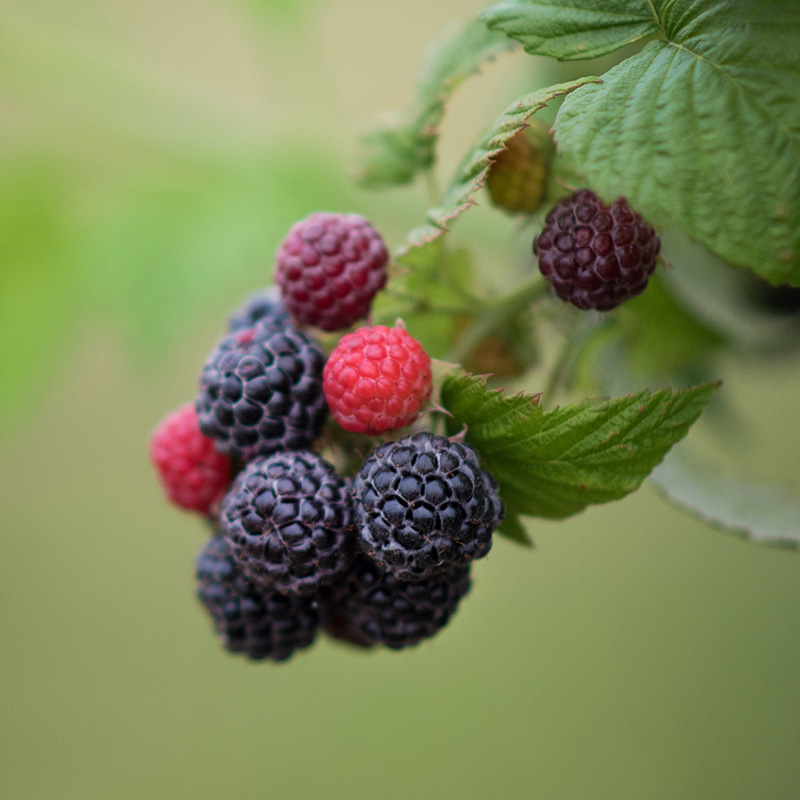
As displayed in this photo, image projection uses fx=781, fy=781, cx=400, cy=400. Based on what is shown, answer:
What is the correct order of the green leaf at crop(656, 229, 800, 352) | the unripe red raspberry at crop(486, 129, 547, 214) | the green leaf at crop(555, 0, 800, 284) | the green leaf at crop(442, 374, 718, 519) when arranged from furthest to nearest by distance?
the green leaf at crop(656, 229, 800, 352), the unripe red raspberry at crop(486, 129, 547, 214), the green leaf at crop(442, 374, 718, 519), the green leaf at crop(555, 0, 800, 284)

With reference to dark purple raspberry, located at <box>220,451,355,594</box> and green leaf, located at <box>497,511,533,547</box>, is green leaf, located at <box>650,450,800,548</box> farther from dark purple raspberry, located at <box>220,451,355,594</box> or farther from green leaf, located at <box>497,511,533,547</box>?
dark purple raspberry, located at <box>220,451,355,594</box>

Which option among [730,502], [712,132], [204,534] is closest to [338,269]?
[712,132]

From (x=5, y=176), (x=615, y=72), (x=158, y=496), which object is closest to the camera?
(x=615, y=72)

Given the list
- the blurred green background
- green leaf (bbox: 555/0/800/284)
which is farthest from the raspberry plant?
the blurred green background

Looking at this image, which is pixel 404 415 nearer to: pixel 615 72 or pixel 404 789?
pixel 615 72

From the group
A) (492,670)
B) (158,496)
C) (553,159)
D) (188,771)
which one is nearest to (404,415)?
(553,159)

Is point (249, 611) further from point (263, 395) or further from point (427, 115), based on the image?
point (427, 115)
